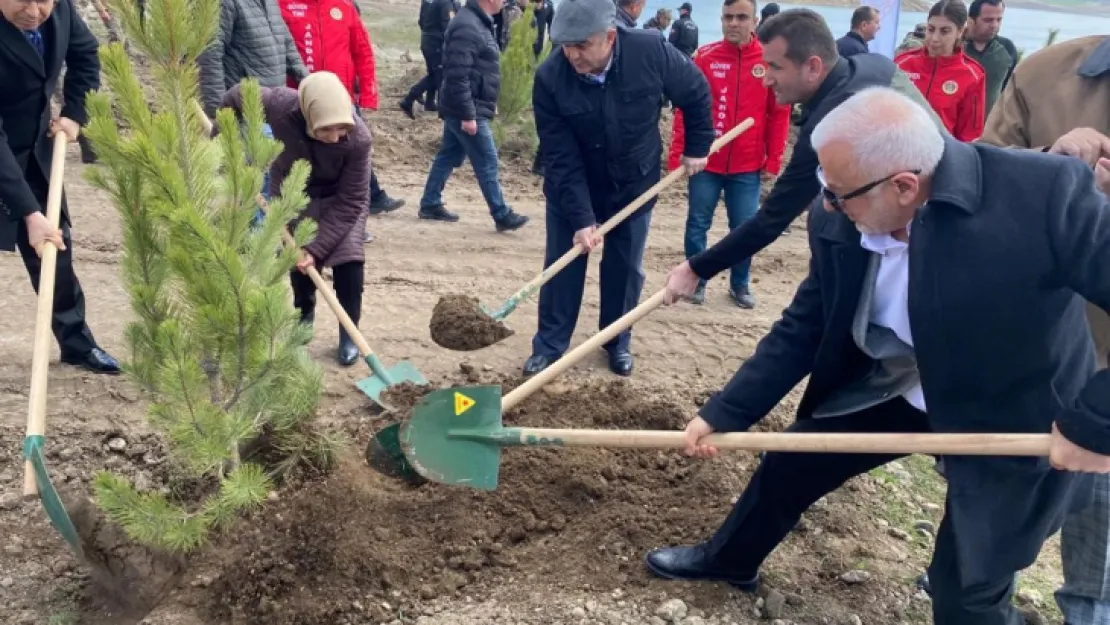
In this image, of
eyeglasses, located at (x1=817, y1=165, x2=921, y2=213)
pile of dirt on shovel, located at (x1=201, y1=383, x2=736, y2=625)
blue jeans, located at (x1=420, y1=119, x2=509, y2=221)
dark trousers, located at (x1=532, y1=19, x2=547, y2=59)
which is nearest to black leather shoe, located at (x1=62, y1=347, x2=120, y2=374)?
pile of dirt on shovel, located at (x1=201, y1=383, x2=736, y2=625)

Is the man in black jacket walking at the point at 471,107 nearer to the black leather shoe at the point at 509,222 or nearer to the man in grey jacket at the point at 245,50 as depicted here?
the black leather shoe at the point at 509,222

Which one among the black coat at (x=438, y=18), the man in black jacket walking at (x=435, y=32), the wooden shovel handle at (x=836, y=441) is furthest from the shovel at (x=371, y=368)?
the black coat at (x=438, y=18)

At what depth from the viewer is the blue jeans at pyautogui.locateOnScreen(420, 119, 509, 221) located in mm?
6371

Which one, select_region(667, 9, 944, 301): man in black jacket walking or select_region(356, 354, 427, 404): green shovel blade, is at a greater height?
select_region(667, 9, 944, 301): man in black jacket walking

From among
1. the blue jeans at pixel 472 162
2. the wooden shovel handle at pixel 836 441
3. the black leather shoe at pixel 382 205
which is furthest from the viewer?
the black leather shoe at pixel 382 205

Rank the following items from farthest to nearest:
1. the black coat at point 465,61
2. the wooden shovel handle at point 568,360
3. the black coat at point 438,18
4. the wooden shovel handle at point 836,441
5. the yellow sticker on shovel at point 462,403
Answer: the black coat at point 438,18 < the black coat at point 465,61 < the wooden shovel handle at point 568,360 < the yellow sticker on shovel at point 462,403 < the wooden shovel handle at point 836,441

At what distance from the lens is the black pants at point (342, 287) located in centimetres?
423

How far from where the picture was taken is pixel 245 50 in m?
5.15

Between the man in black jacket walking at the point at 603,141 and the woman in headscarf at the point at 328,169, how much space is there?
88cm

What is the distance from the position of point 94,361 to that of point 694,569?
288cm

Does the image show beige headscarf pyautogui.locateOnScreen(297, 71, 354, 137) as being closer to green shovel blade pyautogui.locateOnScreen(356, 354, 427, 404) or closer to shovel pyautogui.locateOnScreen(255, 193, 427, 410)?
shovel pyautogui.locateOnScreen(255, 193, 427, 410)

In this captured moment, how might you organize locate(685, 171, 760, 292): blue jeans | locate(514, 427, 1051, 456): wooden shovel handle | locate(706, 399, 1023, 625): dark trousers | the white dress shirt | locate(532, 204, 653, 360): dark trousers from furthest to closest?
locate(685, 171, 760, 292): blue jeans → locate(532, 204, 653, 360): dark trousers → locate(706, 399, 1023, 625): dark trousers → the white dress shirt → locate(514, 427, 1051, 456): wooden shovel handle

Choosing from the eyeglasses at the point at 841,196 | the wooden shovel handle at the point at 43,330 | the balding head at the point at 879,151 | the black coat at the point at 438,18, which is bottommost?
the wooden shovel handle at the point at 43,330

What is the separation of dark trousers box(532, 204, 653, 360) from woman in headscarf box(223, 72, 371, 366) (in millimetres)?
938
